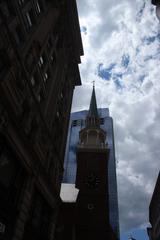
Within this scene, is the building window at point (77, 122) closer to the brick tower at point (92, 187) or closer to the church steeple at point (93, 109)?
the church steeple at point (93, 109)

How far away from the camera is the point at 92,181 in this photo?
138 ft

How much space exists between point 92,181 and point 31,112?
26.3m

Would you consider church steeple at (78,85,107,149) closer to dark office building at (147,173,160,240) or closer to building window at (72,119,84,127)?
dark office building at (147,173,160,240)

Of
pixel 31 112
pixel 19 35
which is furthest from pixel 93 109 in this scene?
pixel 19 35

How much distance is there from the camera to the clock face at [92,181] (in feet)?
137

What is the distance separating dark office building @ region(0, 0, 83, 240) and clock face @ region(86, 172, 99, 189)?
1505cm

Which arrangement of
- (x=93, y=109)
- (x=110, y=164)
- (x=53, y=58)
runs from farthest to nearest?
(x=110, y=164) < (x=93, y=109) < (x=53, y=58)

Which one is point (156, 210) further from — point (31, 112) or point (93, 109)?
point (31, 112)

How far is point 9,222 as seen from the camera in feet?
47.6

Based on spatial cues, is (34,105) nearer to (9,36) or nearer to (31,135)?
(31,135)

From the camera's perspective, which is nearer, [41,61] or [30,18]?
[30,18]

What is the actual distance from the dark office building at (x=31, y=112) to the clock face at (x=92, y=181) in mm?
15050

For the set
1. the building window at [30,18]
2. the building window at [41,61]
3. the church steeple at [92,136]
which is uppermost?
the church steeple at [92,136]

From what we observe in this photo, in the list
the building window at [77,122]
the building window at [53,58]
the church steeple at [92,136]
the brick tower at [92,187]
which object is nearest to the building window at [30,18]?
the building window at [53,58]
